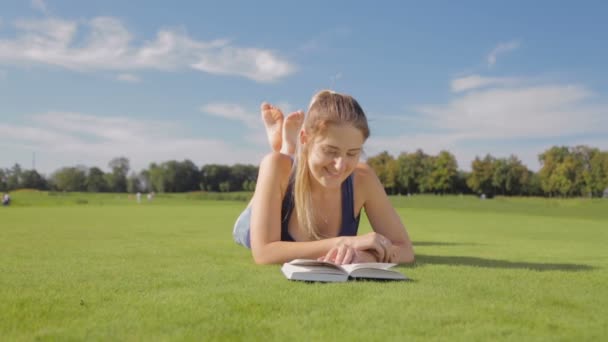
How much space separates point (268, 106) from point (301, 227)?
2.24 metres

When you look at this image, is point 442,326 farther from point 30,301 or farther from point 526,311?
point 30,301

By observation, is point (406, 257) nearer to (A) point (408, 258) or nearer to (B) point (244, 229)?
(A) point (408, 258)

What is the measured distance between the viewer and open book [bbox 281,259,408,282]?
3473 millimetres

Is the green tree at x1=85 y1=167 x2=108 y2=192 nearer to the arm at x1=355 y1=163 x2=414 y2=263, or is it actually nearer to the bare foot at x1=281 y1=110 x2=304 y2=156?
the bare foot at x1=281 y1=110 x2=304 y2=156

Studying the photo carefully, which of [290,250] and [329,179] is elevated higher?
[329,179]

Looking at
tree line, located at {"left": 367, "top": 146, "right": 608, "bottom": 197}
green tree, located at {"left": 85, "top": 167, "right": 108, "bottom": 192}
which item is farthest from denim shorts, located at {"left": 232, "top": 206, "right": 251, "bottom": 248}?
green tree, located at {"left": 85, "top": 167, "right": 108, "bottom": 192}

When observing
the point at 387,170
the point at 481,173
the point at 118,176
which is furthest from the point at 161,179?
the point at 481,173

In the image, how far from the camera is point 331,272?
3.50m

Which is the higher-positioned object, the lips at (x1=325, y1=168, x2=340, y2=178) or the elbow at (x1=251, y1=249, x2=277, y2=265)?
the lips at (x1=325, y1=168, x2=340, y2=178)

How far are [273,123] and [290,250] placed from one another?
263cm

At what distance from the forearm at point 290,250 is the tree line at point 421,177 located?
74.5 meters

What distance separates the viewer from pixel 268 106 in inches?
254

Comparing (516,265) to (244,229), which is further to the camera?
(244,229)

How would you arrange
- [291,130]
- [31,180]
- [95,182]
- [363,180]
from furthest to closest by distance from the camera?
[95,182] < [31,180] < [291,130] < [363,180]
